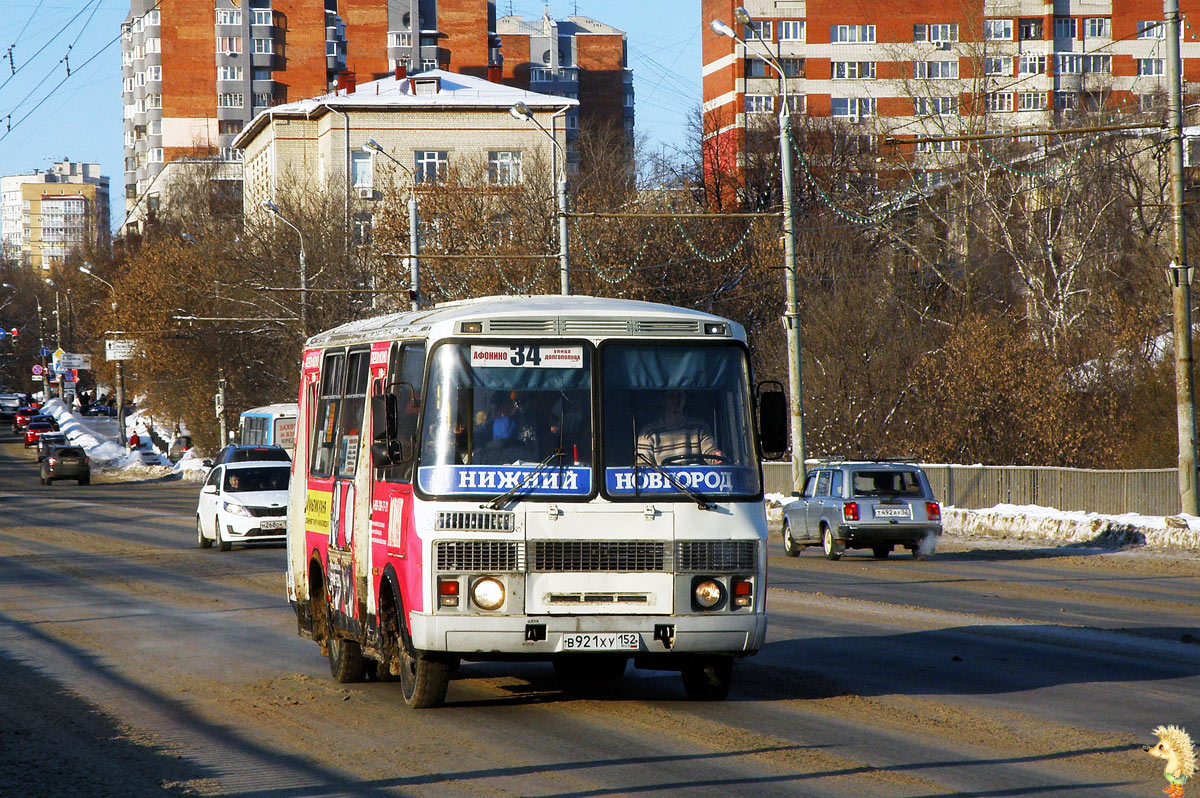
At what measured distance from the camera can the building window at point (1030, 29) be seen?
99688mm

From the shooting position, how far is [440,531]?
10102 millimetres

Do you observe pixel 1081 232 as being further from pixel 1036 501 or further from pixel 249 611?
pixel 249 611

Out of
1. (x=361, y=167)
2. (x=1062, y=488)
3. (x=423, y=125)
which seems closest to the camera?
(x=1062, y=488)

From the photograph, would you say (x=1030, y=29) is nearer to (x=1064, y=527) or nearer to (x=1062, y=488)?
(x=1062, y=488)

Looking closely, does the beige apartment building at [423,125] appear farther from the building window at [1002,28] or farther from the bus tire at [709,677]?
the bus tire at [709,677]

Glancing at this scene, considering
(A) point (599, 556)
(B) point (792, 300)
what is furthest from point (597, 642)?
(B) point (792, 300)

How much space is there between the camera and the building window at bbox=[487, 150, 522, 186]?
6022 centimetres

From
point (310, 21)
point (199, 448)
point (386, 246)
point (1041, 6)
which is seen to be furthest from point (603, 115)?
point (386, 246)

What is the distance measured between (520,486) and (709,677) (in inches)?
75.0

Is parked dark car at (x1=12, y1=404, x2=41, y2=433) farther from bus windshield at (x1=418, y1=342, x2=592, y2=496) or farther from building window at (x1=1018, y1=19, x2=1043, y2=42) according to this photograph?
bus windshield at (x1=418, y1=342, x2=592, y2=496)

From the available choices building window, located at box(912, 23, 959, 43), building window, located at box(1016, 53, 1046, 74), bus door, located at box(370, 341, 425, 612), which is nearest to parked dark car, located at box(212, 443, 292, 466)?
bus door, located at box(370, 341, 425, 612)

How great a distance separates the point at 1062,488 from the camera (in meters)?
32.0

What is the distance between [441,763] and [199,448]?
222ft

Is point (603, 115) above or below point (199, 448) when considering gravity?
above
